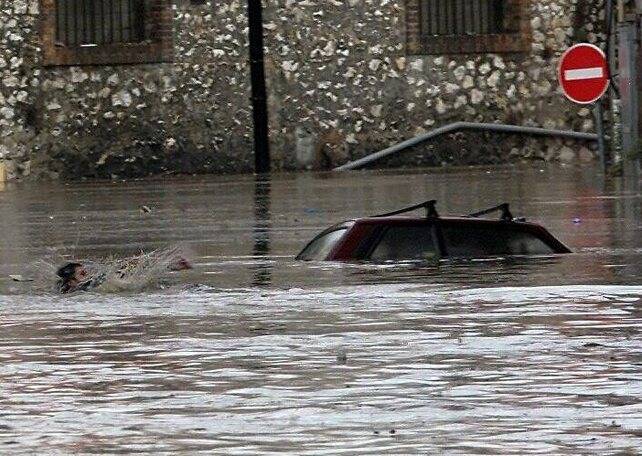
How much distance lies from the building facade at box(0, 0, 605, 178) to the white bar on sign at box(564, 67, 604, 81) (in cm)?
748

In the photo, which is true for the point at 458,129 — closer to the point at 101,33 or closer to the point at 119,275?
the point at 101,33

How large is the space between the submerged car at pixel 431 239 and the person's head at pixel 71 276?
273 cm

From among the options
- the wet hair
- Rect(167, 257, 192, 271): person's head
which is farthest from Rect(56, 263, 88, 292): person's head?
Rect(167, 257, 192, 271): person's head

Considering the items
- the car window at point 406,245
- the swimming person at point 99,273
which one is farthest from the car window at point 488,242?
the swimming person at point 99,273

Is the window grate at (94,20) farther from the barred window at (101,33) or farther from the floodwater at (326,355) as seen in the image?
the floodwater at (326,355)

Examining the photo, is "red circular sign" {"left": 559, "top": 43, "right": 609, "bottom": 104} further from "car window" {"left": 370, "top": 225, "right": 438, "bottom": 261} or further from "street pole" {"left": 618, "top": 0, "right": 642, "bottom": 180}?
"car window" {"left": 370, "top": 225, "right": 438, "bottom": 261}

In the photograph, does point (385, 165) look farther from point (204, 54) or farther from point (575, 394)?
point (575, 394)

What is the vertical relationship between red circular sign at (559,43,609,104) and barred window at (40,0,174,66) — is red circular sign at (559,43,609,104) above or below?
below

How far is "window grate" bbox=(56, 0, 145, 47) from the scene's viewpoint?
42.0 meters

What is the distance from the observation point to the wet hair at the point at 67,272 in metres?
15.0

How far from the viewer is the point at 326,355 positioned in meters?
10.7

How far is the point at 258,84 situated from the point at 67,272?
89.7 feet

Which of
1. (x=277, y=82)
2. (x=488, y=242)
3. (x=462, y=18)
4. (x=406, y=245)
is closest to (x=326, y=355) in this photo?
(x=406, y=245)

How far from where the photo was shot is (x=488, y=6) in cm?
4288
